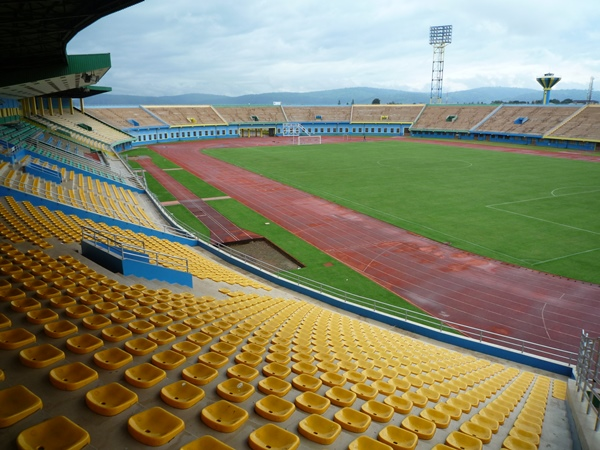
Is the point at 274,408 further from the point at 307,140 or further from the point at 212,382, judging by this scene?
the point at 307,140

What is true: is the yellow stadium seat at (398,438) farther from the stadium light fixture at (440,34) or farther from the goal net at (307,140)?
the stadium light fixture at (440,34)

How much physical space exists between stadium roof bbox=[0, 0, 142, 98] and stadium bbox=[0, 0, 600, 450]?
0.09 m

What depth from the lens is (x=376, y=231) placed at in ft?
Result: 86.3

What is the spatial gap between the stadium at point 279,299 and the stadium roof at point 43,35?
91 mm

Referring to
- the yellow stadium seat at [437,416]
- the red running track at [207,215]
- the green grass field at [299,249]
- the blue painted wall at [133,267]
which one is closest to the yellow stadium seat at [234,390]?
the yellow stadium seat at [437,416]

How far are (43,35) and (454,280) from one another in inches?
784

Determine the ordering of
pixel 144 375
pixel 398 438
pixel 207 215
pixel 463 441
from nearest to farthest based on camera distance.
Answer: pixel 398 438 → pixel 463 441 → pixel 144 375 → pixel 207 215

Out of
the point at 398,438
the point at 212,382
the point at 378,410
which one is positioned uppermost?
the point at 212,382

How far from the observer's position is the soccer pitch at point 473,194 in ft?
76.7

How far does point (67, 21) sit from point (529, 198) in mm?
34699

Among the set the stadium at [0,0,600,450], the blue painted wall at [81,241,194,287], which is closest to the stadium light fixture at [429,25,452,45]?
the stadium at [0,0,600,450]

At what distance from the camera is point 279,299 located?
15109 mm

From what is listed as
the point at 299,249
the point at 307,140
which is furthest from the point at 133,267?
the point at 307,140

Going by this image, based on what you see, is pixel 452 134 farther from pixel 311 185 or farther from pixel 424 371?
Result: pixel 424 371
